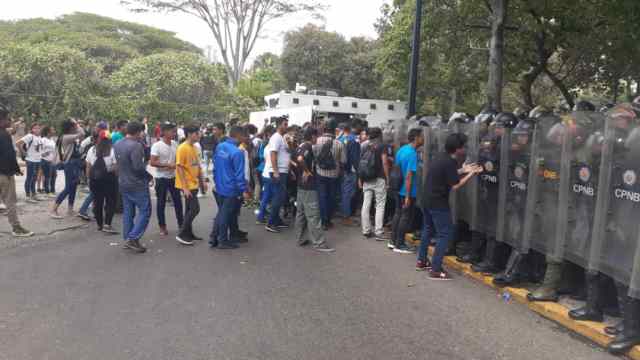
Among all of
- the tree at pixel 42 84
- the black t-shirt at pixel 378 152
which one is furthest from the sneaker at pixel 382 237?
the tree at pixel 42 84

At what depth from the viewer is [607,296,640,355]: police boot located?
173 inches

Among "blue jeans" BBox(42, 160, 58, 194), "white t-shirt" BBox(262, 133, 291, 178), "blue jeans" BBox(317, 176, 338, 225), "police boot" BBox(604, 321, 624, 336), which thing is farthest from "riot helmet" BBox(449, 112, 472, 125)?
"blue jeans" BBox(42, 160, 58, 194)

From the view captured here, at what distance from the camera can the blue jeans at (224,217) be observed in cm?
768

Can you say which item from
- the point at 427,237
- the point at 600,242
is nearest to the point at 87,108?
the point at 427,237

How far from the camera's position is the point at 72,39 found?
136 feet

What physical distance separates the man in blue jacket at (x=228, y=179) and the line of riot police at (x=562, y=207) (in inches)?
119

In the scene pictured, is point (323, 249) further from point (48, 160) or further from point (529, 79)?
point (529, 79)

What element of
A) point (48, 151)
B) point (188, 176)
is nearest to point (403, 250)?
point (188, 176)

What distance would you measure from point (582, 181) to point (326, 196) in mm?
4969

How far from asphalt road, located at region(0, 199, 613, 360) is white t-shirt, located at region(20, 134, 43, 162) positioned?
4176mm

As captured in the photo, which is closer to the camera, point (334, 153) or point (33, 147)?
point (334, 153)

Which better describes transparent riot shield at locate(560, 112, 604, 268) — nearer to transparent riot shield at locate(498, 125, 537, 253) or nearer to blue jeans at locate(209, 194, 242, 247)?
transparent riot shield at locate(498, 125, 537, 253)

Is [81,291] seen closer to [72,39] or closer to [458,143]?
[458,143]

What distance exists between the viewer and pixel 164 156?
8344 mm
